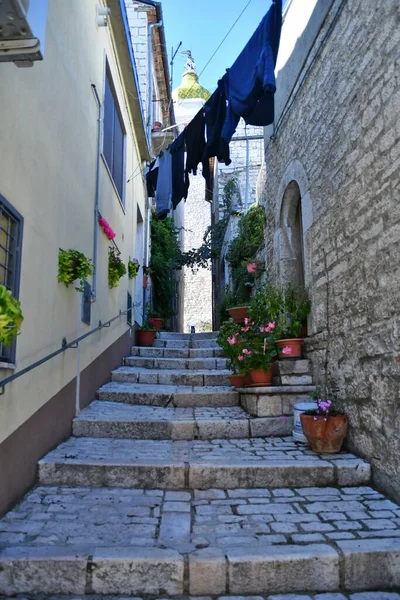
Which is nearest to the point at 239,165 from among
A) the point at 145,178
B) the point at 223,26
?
the point at 145,178

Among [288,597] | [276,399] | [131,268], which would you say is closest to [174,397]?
[276,399]

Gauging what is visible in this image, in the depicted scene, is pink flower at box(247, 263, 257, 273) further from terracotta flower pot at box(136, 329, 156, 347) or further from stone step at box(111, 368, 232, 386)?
stone step at box(111, 368, 232, 386)

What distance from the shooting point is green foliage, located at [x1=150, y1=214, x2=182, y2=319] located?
1024 centimetres

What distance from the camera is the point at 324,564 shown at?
2150mm

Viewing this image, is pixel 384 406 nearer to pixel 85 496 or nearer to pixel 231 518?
pixel 231 518

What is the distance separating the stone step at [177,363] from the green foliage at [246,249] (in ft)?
7.87

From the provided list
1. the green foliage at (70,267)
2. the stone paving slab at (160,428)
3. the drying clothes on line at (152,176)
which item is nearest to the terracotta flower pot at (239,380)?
the stone paving slab at (160,428)

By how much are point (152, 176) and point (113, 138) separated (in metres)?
1.94

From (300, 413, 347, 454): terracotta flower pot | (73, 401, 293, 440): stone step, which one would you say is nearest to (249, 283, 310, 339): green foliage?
(73, 401, 293, 440): stone step

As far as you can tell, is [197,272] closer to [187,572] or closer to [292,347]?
[292,347]

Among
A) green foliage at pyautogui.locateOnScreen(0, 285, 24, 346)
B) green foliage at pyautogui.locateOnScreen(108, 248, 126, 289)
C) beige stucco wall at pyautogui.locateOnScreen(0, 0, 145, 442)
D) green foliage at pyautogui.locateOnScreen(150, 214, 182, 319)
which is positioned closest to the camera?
green foliage at pyautogui.locateOnScreen(0, 285, 24, 346)

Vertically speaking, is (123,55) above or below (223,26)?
below

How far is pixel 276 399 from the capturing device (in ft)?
14.0

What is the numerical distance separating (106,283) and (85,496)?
3.06 metres
